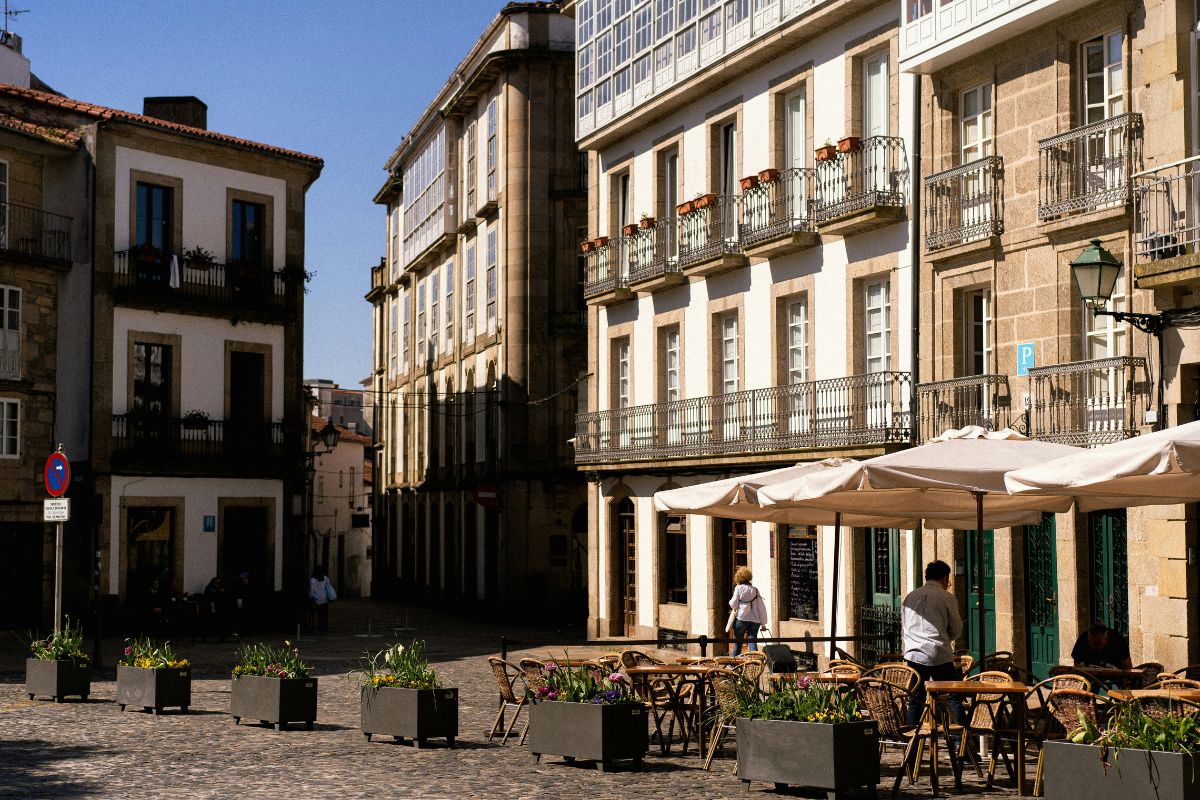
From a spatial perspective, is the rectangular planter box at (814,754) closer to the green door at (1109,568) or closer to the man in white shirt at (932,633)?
the man in white shirt at (932,633)

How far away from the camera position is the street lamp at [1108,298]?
16.1m

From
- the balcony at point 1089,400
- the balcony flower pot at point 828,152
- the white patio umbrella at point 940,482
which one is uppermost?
the balcony flower pot at point 828,152

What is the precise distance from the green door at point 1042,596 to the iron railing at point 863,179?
5.45m

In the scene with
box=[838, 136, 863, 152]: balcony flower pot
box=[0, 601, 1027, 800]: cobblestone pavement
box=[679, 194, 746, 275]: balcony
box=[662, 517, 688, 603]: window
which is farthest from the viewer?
box=[662, 517, 688, 603]: window

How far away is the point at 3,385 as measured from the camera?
3491 centimetres

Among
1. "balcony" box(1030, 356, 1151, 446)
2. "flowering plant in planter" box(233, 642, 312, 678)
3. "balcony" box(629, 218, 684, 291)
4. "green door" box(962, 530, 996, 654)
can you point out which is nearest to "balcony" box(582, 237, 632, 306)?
"balcony" box(629, 218, 684, 291)

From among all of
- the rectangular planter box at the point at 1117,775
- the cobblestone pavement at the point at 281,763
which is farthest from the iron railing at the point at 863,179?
the rectangular planter box at the point at 1117,775

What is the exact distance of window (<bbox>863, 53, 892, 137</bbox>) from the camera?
2445cm

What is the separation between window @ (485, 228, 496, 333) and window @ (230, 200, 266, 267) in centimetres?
780

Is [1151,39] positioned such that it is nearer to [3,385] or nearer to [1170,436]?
[1170,436]

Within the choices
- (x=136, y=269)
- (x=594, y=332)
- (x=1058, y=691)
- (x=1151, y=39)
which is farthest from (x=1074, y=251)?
(x=136, y=269)

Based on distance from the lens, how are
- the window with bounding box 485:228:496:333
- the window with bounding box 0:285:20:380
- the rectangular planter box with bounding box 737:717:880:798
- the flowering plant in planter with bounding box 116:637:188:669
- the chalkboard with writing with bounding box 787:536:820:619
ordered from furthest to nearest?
1. the window with bounding box 485:228:496:333
2. the window with bounding box 0:285:20:380
3. the chalkboard with writing with bounding box 787:536:820:619
4. the flowering plant in planter with bounding box 116:637:188:669
5. the rectangular planter box with bounding box 737:717:880:798

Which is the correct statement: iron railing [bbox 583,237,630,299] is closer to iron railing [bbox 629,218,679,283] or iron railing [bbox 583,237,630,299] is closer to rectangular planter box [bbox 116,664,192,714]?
iron railing [bbox 629,218,679,283]

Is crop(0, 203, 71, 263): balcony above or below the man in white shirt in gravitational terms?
above
